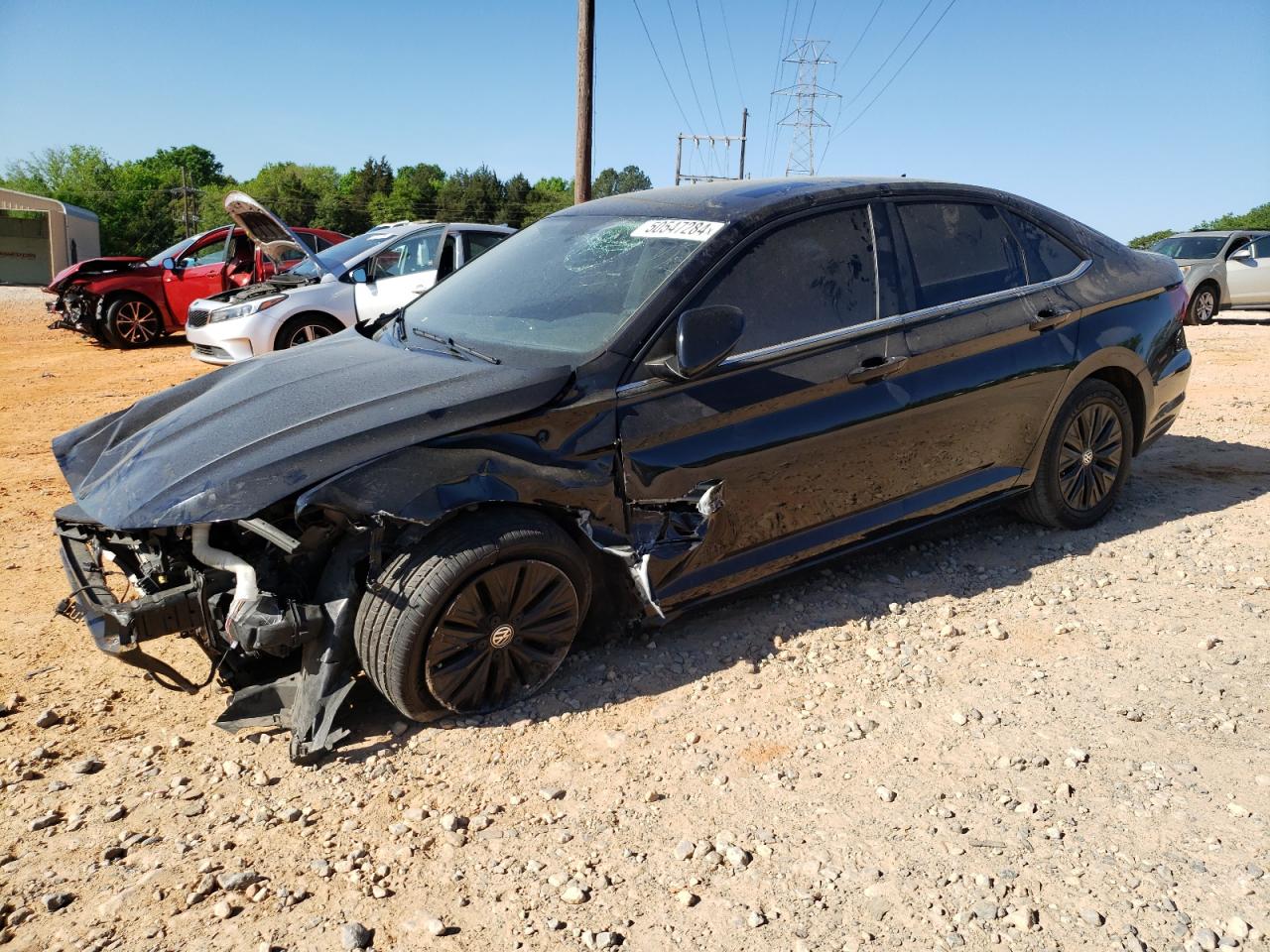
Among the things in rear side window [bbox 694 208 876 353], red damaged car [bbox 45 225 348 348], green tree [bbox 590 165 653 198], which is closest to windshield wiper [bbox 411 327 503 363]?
rear side window [bbox 694 208 876 353]

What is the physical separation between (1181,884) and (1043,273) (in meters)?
3.05

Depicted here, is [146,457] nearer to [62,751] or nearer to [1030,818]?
[62,751]

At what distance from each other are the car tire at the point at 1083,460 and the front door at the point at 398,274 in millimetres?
7473

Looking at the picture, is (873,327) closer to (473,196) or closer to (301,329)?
(301,329)

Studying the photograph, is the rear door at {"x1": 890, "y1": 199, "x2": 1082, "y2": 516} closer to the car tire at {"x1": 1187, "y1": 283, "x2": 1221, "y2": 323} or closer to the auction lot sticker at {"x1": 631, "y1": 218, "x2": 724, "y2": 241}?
the auction lot sticker at {"x1": 631, "y1": 218, "x2": 724, "y2": 241}

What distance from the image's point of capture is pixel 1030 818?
277 cm

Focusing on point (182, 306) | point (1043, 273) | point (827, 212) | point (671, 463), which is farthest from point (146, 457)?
point (182, 306)

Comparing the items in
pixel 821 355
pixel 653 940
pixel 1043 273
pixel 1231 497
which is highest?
pixel 1043 273

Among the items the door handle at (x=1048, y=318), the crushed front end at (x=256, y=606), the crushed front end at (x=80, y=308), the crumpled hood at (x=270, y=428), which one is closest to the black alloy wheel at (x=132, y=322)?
the crushed front end at (x=80, y=308)

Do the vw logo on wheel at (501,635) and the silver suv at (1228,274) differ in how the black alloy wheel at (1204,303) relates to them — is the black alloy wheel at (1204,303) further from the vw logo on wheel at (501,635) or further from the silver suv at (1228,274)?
the vw logo on wheel at (501,635)

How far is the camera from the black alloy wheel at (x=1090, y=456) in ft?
15.8

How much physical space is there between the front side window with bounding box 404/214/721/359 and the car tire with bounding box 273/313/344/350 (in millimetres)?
6454

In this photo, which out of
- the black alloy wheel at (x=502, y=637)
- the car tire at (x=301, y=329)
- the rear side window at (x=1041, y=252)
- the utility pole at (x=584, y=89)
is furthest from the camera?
the utility pole at (x=584, y=89)

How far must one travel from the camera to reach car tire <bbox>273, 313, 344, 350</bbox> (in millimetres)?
10297
